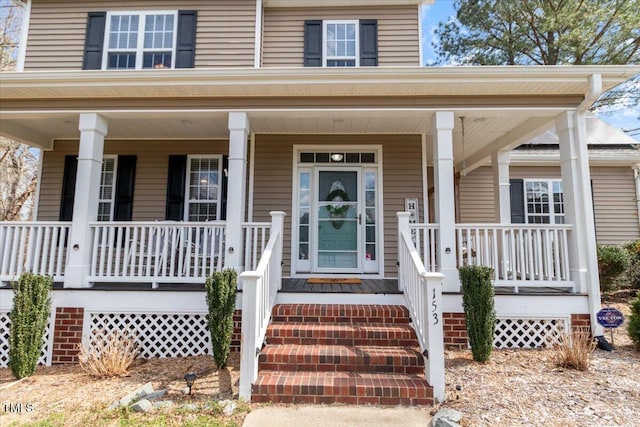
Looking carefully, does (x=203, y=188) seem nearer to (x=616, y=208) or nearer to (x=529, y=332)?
(x=529, y=332)

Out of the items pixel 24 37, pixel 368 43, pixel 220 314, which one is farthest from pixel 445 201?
pixel 24 37

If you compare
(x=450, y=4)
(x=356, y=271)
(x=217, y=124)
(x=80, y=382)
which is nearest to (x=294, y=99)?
(x=217, y=124)

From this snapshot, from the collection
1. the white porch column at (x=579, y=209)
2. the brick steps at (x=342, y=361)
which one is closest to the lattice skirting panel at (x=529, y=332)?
the white porch column at (x=579, y=209)

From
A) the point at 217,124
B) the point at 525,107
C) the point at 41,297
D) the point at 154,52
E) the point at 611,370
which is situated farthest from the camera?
the point at 154,52

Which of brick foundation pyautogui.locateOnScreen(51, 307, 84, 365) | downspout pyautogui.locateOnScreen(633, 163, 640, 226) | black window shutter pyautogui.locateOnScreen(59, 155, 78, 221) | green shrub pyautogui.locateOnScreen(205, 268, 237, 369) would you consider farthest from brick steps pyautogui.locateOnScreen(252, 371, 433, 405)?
downspout pyautogui.locateOnScreen(633, 163, 640, 226)

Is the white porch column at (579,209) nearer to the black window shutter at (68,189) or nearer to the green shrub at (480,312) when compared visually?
the green shrub at (480,312)

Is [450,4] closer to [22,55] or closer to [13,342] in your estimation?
[22,55]

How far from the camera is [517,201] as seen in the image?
8.65 meters

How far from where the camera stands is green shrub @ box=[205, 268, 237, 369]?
153 inches

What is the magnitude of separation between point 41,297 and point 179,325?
5.22 feet

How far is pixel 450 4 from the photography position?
10922 millimetres

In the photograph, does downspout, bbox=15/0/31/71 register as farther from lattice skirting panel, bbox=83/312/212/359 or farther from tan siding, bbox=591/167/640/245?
tan siding, bbox=591/167/640/245

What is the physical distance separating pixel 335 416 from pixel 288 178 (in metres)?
4.26

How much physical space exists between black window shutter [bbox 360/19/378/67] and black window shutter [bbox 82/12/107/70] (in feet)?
16.2
